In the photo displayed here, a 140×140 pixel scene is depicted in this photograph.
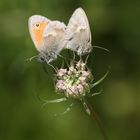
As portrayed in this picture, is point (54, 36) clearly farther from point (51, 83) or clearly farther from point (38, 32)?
point (51, 83)

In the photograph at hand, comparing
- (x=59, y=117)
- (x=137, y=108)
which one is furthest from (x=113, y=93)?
(x=59, y=117)

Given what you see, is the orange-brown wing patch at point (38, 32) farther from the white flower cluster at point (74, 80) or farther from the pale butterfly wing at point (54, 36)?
the white flower cluster at point (74, 80)

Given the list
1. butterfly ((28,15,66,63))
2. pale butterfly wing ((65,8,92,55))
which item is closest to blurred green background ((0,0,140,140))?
butterfly ((28,15,66,63))

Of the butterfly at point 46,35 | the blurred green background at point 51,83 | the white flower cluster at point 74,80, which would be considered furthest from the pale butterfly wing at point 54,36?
the blurred green background at point 51,83

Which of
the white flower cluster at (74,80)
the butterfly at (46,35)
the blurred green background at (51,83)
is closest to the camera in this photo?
the white flower cluster at (74,80)

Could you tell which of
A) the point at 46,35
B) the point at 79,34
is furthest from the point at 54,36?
the point at 79,34
